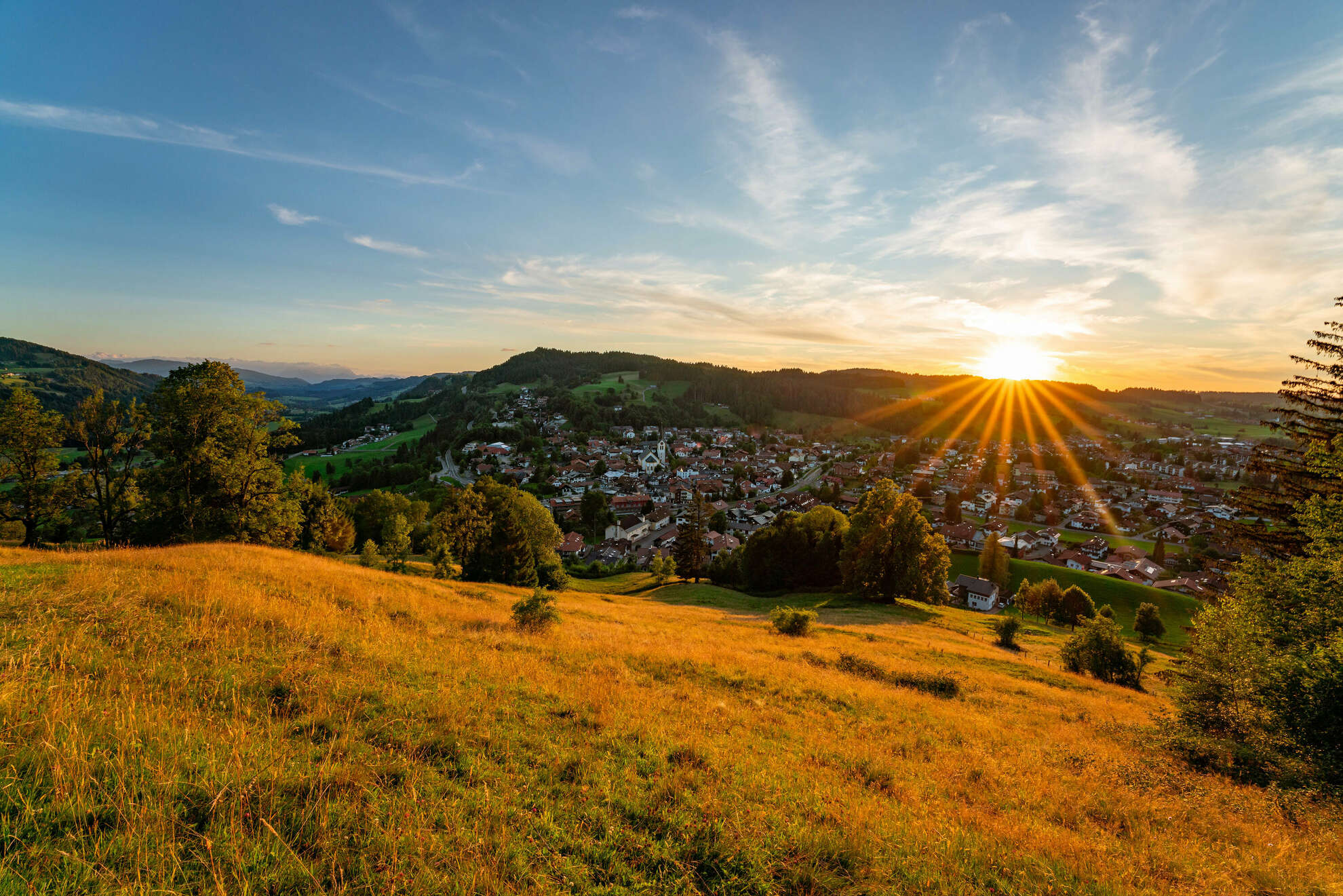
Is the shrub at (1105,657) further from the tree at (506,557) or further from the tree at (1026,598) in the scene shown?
the tree at (506,557)

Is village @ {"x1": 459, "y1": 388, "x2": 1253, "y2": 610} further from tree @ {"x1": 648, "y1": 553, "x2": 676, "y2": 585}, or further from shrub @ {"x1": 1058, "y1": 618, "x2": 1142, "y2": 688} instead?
shrub @ {"x1": 1058, "y1": 618, "x2": 1142, "y2": 688}

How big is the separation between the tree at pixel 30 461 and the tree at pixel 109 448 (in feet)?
4.00

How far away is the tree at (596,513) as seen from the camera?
8181 centimetres

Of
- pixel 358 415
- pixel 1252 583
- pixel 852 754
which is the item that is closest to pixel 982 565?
pixel 1252 583

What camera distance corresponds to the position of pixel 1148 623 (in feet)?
138

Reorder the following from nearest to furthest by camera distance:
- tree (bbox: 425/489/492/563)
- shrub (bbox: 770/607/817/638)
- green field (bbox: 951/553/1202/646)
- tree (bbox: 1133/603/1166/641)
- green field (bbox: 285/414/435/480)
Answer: shrub (bbox: 770/607/817/638) → tree (bbox: 425/489/492/563) → tree (bbox: 1133/603/1166/641) → green field (bbox: 951/553/1202/646) → green field (bbox: 285/414/435/480)

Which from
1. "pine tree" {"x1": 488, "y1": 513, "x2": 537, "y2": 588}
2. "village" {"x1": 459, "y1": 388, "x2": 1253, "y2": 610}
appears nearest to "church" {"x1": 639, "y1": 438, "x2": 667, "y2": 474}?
"village" {"x1": 459, "y1": 388, "x2": 1253, "y2": 610}

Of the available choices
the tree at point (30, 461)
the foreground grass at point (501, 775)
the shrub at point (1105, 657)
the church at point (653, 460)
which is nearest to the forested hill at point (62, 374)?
the church at point (653, 460)

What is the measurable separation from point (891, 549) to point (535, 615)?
2798cm

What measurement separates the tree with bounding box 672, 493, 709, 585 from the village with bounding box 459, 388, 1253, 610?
11768 mm

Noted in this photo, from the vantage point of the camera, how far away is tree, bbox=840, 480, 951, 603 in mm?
32406

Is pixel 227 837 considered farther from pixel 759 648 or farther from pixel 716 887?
pixel 759 648

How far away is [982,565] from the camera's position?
59.3 meters

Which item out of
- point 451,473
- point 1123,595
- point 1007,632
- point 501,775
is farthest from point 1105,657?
point 451,473
